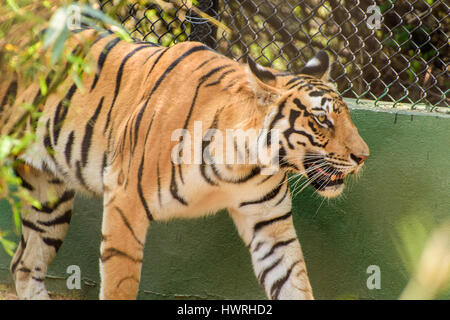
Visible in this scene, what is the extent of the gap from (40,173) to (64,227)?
375 millimetres

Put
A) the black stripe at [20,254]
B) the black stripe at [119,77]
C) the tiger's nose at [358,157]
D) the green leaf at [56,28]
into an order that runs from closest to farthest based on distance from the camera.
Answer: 1. the green leaf at [56,28]
2. the tiger's nose at [358,157]
3. the black stripe at [119,77]
4. the black stripe at [20,254]

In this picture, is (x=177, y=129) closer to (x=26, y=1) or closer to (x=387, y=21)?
(x=26, y=1)

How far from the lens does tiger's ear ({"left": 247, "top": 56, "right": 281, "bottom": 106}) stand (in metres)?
3.44

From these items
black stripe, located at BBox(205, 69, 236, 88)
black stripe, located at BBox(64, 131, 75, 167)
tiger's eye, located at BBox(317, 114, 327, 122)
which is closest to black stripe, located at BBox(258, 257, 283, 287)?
tiger's eye, located at BBox(317, 114, 327, 122)

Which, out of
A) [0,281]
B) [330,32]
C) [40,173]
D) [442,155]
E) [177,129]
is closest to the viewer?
[177,129]

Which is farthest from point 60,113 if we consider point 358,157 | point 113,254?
point 358,157

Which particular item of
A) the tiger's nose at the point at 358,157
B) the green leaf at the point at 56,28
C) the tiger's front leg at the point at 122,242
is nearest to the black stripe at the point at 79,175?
the tiger's front leg at the point at 122,242

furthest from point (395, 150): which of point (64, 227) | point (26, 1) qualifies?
point (26, 1)

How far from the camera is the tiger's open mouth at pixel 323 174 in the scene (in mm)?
3473

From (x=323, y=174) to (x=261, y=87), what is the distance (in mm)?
518

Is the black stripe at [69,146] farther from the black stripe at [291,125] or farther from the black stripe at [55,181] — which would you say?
the black stripe at [291,125]

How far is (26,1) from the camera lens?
97.7 inches

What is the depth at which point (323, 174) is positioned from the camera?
138 inches

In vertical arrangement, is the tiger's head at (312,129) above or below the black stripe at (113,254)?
above
